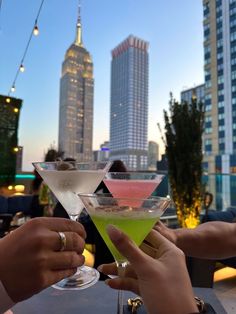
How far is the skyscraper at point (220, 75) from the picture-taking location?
21.0 metres

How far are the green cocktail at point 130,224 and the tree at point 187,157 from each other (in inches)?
139

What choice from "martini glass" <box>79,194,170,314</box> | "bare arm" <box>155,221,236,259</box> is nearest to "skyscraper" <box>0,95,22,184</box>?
"bare arm" <box>155,221,236,259</box>

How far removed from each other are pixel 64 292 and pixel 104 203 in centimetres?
51

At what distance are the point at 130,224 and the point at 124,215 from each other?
0.02m

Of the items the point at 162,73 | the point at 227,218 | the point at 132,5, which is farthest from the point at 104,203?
the point at 162,73

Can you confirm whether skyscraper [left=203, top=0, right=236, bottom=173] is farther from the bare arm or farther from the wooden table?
the wooden table

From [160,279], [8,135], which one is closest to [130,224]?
[160,279]

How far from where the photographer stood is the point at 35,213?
359 cm

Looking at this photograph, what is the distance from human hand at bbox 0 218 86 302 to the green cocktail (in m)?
0.09

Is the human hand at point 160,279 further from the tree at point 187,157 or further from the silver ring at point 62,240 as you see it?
the tree at point 187,157

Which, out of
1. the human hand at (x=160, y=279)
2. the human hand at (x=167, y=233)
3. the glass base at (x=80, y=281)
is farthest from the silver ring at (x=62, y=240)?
the glass base at (x=80, y=281)

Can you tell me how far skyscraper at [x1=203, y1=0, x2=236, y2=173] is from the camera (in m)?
21.0

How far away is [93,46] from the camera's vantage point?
12.0 metres

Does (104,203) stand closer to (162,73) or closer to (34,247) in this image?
(34,247)
